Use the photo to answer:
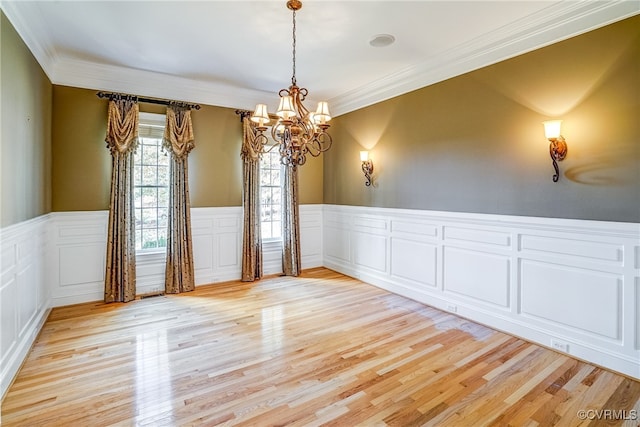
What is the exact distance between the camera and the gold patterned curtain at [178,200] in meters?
4.80

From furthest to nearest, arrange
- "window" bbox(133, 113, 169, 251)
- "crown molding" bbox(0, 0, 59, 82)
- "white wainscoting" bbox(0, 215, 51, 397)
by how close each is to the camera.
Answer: "window" bbox(133, 113, 169, 251), "crown molding" bbox(0, 0, 59, 82), "white wainscoting" bbox(0, 215, 51, 397)

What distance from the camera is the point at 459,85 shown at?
3.94 m

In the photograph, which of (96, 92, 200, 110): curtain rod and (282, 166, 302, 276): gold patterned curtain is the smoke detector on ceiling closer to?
(282, 166, 302, 276): gold patterned curtain

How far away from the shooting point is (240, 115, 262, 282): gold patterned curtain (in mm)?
5359

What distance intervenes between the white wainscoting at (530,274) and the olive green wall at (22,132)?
13.5 ft

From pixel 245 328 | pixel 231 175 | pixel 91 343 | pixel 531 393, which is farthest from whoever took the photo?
pixel 231 175

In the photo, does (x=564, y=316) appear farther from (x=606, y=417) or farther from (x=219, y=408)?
(x=219, y=408)

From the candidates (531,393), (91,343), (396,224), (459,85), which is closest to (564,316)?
(531,393)

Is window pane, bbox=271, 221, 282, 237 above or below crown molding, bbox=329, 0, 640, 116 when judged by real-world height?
below

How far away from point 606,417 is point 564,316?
3.31 ft

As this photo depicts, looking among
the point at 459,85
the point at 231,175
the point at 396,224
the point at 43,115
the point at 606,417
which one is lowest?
the point at 606,417

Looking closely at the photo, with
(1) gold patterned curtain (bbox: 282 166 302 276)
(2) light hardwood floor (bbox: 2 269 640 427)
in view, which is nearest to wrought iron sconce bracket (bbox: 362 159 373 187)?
(1) gold patterned curtain (bbox: 282 166 302 276)

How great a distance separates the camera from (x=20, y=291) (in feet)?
9.61

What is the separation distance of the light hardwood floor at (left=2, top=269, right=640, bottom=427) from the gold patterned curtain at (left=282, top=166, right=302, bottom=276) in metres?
1.72
